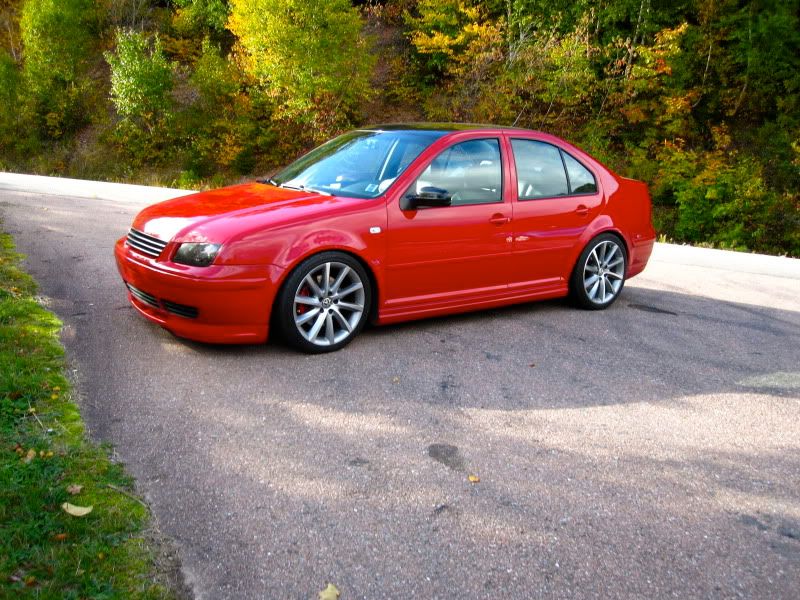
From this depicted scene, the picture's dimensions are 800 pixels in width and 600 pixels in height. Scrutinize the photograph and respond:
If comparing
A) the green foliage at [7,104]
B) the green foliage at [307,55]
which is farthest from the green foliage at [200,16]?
the green foliage at [7,104]

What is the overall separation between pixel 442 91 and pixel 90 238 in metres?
25.7

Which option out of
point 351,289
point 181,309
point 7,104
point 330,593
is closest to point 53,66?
point 7,104

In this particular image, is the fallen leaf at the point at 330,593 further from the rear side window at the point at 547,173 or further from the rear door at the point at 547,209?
the rear side window at the point at 547,173

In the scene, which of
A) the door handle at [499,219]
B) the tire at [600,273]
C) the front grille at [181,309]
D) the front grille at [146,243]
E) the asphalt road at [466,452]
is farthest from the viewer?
the tire at [600,273]

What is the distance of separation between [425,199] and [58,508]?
3485 mm

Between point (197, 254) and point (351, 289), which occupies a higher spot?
point (197, 254)

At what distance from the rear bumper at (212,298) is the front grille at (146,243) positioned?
0.06 metres

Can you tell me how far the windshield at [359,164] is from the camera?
6062mm

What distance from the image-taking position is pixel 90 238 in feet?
33.3

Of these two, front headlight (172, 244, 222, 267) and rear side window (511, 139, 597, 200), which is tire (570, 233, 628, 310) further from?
front headlight (172, 244, 222, 267)

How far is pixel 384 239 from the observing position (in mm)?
5793

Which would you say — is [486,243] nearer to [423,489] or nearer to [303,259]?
[303,259]

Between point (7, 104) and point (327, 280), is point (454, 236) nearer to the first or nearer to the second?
point (327, 280)

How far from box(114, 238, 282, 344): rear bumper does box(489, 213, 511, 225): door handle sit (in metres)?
1.93
